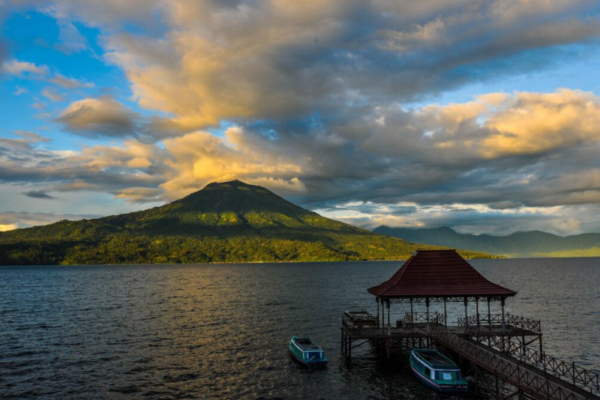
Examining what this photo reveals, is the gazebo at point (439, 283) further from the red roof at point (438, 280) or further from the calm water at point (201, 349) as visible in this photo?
the calm water at point (201, 349)

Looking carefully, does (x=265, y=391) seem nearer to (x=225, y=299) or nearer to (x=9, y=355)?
(x=9, y=355)

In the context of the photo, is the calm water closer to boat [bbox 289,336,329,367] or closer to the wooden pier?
boat [bbox 289,336,329,367]

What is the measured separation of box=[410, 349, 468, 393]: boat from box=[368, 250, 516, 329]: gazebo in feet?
19.9

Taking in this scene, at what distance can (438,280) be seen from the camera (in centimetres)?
4728

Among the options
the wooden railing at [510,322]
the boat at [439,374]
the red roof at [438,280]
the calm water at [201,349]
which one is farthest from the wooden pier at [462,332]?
the calm water at [201,349]

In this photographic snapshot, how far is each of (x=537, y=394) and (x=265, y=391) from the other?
21.9m

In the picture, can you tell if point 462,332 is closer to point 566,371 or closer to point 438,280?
point 438,280

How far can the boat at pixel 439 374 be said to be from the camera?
36.3 m

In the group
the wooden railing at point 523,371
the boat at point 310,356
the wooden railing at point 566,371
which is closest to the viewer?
the wooden railing at point 523,371

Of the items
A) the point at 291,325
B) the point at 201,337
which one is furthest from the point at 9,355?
the point at 291,325

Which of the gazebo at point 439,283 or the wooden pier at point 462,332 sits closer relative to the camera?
the wooden pier at point 462,332

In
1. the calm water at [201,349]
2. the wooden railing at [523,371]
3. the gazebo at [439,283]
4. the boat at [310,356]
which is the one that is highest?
the gazebo at [439,283]

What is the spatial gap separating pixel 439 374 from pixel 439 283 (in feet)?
39.7

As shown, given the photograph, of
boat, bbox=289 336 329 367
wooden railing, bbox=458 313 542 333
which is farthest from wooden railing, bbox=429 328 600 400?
boat, bbox=289 336 329 367
